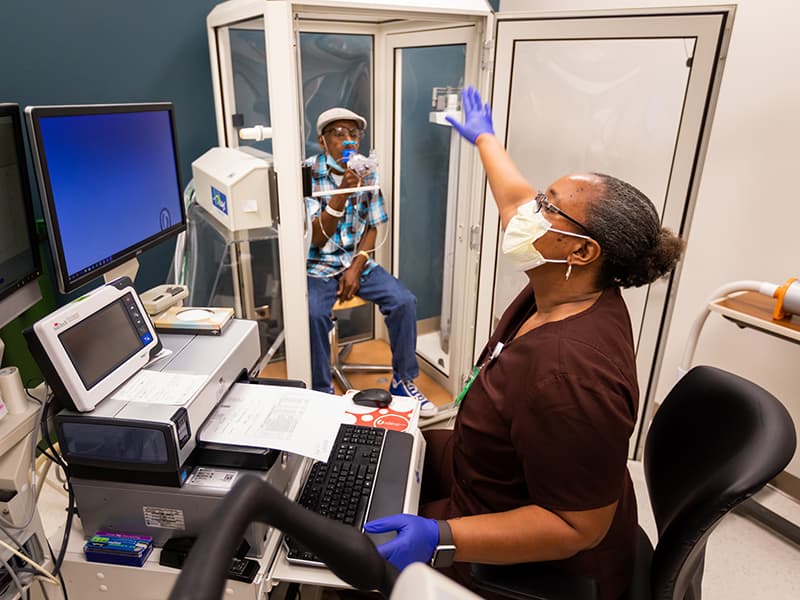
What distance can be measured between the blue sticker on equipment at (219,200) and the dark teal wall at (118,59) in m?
0.36

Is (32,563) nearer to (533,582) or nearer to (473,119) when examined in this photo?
(533,582)

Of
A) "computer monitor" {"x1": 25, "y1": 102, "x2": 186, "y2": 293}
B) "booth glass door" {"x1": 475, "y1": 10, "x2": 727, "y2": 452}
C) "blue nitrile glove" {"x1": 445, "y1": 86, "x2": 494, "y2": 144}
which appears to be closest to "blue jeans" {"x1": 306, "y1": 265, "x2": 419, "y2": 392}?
"booth glass door" {"x1": 475, "y1": 10, "x2": 727, "y2": 452}

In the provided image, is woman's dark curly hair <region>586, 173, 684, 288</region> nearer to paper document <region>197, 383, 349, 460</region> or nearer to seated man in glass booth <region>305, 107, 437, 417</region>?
paper document <region>197, 383, 349, 460</region>

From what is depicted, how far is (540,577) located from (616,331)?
1.70 feet

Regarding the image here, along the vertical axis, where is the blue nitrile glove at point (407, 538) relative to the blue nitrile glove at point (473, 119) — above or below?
below

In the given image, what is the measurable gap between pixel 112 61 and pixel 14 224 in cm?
145

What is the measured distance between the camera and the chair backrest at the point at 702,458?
2.98 feet

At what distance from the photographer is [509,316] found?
4.44 ft

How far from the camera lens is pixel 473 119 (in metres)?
1.77

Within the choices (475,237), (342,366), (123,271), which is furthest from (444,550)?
(342,366)

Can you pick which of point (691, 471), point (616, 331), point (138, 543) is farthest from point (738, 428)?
point (138, 543)

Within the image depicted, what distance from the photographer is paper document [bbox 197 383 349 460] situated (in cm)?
104

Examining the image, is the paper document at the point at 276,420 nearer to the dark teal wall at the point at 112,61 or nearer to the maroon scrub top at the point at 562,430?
the maroon scrub top at the point at 562,430

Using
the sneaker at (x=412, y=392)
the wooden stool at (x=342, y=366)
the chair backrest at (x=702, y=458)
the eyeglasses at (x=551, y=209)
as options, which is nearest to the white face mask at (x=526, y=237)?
the eyeglasses at (x=551, y=209)
